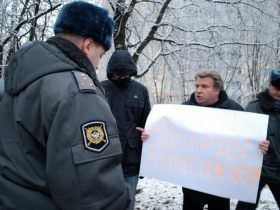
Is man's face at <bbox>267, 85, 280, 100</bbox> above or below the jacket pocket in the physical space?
above

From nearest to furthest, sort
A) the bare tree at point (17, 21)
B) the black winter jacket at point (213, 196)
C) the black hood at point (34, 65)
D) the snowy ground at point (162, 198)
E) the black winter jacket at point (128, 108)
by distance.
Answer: the black hood at point (34, 65), the black winter jacket at point (213, 196), the black winter jacket at point (128, 108), the snowy ground at point (162, 198), the bare tree at point (17, 21)

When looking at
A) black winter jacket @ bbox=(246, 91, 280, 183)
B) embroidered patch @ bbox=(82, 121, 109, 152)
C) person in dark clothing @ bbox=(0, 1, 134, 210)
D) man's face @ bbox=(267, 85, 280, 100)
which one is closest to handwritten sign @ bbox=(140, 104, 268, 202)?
black winter jacket @ bbox=(246, 91, 280, 183)

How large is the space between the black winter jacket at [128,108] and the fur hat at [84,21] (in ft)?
6.29

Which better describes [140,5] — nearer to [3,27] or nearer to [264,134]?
[3,27]

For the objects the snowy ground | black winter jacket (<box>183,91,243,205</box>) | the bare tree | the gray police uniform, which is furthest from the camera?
the bare tree

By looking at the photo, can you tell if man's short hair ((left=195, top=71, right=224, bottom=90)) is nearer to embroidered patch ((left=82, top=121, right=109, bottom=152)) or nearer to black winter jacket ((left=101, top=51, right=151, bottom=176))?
black winter jacket ((left=101, top=51, right=151, bottom=176))

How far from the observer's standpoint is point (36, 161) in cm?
157

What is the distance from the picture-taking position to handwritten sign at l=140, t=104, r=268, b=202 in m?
3.21

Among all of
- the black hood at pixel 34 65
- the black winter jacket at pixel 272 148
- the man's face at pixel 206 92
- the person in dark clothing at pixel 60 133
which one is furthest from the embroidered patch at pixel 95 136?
the black winter jacket at pixel 272 148

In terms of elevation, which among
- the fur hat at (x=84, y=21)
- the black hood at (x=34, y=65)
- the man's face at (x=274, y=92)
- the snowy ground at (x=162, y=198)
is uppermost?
the fur hat at (x=84, y=21)

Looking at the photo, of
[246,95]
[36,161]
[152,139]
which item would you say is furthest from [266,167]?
[246,95]

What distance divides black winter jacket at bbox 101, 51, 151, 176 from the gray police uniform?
207 cm

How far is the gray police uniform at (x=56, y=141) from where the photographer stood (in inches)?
57.4

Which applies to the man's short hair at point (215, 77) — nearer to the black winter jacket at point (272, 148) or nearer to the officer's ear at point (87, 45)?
the black winter jacket at point (272, 148)
